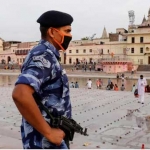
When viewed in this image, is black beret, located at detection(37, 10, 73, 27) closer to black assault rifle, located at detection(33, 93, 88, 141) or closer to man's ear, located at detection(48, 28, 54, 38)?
man's ear, located at detection(48, 28, 54, 38)

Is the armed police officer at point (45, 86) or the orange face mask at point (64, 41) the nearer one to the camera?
the armed police officer at point (45, 86)

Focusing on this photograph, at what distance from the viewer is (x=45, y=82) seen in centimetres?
203

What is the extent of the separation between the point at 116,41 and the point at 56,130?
62283mm

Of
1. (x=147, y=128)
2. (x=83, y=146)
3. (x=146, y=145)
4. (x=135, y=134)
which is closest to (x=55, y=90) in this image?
(x=83, y=146)

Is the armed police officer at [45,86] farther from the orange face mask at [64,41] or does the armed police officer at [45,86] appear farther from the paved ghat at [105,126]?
Result: the paved ghat at [105,126]

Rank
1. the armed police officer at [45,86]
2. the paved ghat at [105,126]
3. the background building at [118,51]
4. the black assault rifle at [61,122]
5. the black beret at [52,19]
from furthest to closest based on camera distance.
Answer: the background building at [118,51], the paved ghat at [105,126], the black beret at [52,19], the black assault rifle at [61,122], the armed police officer at [45,86]

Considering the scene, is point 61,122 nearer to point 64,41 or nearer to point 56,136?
point 56,136

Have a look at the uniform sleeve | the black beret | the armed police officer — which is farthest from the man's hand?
the black beret

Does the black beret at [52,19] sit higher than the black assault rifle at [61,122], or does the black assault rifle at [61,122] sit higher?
the black beret at [52,19]

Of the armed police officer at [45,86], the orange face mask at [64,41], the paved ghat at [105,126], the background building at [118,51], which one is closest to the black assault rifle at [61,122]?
the armed police officer at [45,86]

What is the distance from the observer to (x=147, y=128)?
732 cm

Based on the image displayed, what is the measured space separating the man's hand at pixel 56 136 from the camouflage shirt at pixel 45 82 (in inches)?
4.0

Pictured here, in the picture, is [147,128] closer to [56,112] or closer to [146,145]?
[146,145]

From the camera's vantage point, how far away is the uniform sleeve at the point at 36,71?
192cm
